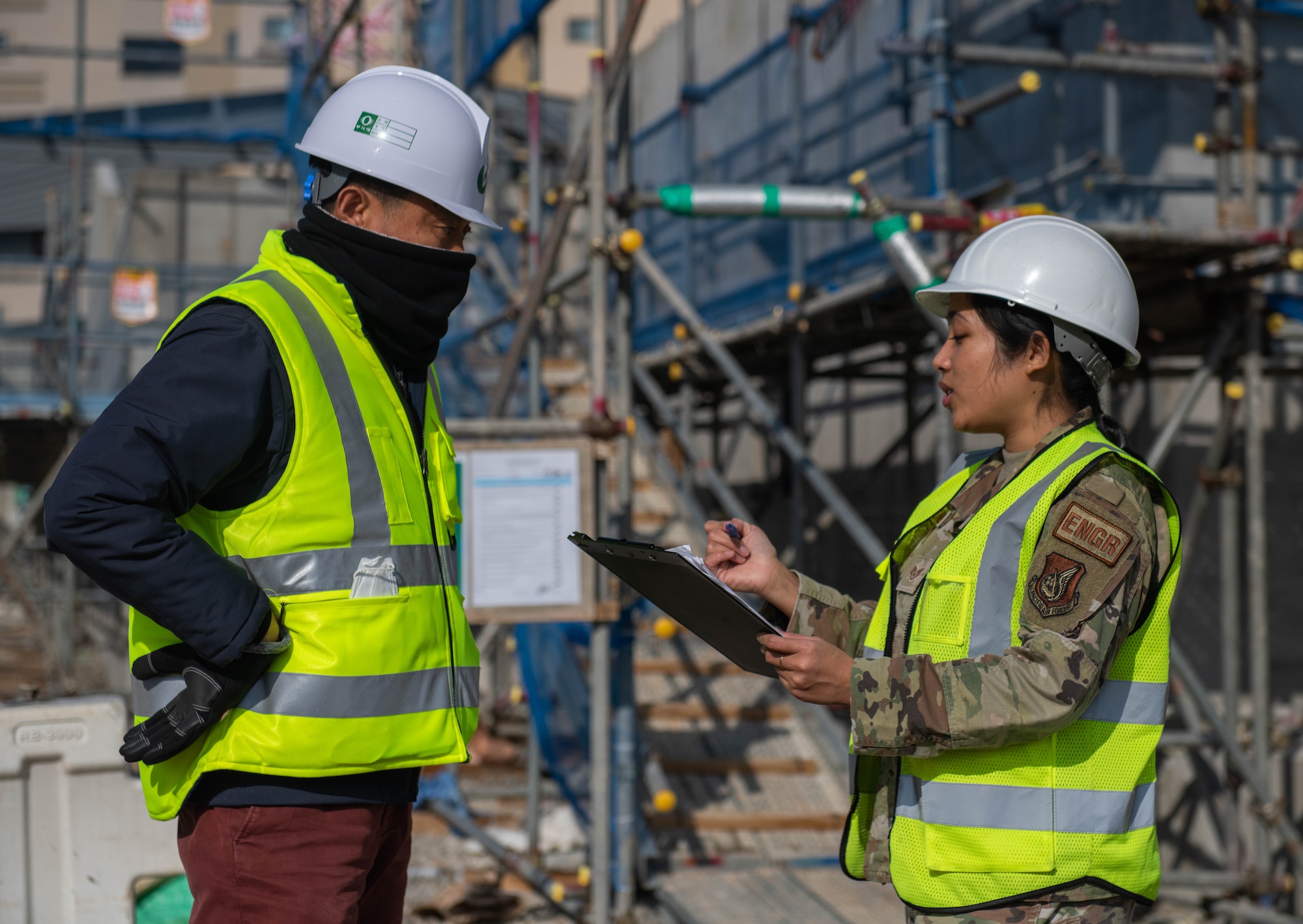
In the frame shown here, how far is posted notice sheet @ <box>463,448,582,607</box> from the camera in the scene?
4.62 meters

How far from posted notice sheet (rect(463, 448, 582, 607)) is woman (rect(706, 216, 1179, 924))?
2455mm

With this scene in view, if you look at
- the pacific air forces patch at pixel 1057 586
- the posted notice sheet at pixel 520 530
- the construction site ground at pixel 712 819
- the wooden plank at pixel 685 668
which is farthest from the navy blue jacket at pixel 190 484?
the wooden plank at pixel 685 668

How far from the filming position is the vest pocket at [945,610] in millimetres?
2086

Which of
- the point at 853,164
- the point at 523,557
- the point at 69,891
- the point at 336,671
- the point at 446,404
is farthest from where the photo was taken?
the point at 446,404

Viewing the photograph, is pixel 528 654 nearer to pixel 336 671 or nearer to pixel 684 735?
pixel 684 735

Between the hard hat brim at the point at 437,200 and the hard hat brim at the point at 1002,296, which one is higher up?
the hard hat brim at the point at 437,200

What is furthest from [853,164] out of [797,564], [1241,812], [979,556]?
[979,556]

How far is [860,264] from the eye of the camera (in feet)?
21.3

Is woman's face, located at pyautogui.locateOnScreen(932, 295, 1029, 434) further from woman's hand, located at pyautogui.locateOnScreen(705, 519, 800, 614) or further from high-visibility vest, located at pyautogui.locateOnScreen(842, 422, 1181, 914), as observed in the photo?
woman's hand, located at pyautogui.locateOnScreen(705, 519, 800, 614)

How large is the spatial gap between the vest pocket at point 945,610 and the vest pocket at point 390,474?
0.92 metres

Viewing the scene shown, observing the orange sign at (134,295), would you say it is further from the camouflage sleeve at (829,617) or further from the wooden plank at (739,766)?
the camouflage sleeve at (829,617)

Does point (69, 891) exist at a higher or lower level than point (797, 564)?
lower

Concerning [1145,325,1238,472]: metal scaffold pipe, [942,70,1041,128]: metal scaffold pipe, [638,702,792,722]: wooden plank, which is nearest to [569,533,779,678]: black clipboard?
[1145,325,1238,472]: metal scaffold pipe

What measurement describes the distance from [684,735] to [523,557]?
217 centimetres
